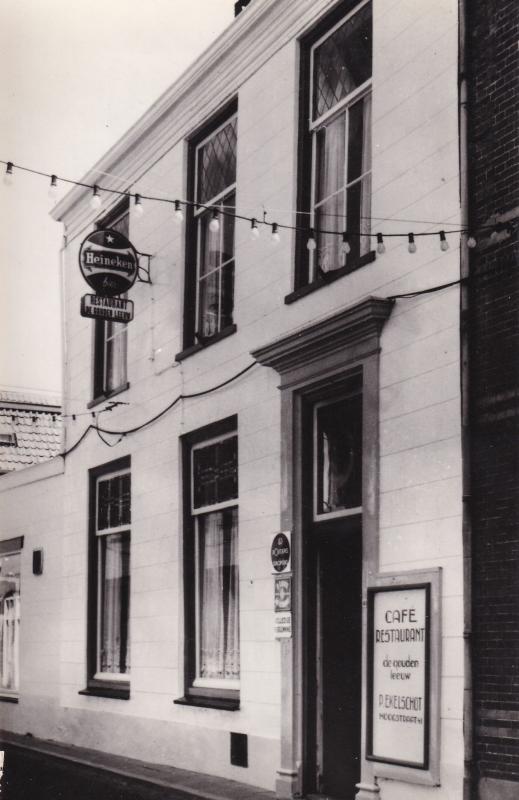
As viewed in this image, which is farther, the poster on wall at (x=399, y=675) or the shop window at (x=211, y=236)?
the shop window at (x=211, y=236)

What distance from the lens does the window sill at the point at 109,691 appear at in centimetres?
1331

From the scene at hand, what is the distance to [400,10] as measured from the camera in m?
9.16

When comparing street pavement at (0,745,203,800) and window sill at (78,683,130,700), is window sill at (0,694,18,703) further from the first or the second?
street pavement at (0,745,203,800)

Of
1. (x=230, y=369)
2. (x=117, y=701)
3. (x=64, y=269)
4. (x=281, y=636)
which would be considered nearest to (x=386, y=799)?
(x=281, y=636)

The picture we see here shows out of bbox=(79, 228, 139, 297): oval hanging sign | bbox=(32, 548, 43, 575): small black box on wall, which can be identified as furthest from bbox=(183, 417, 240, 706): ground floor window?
bbox=(32, 548, 43, 575): small black box on wall

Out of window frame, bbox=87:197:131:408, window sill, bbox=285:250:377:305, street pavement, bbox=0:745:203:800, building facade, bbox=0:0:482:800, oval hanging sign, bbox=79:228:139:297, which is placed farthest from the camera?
window frame, bbox=87:197:131:408

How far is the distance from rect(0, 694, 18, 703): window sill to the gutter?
1062cm

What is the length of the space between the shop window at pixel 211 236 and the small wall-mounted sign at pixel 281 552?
Answer: 7.94 ft

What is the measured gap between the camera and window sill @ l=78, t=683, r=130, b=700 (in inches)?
524

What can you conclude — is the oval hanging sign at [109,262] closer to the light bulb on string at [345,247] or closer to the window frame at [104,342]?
the window frame at [104,342]

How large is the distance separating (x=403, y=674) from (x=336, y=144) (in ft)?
15.3

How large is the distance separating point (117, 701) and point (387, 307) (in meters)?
6.73

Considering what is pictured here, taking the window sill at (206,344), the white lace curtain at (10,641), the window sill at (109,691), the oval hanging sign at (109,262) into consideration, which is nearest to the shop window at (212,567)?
the window sill at (206,344)

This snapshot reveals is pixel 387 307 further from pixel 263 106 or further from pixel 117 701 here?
pixel 117 701
